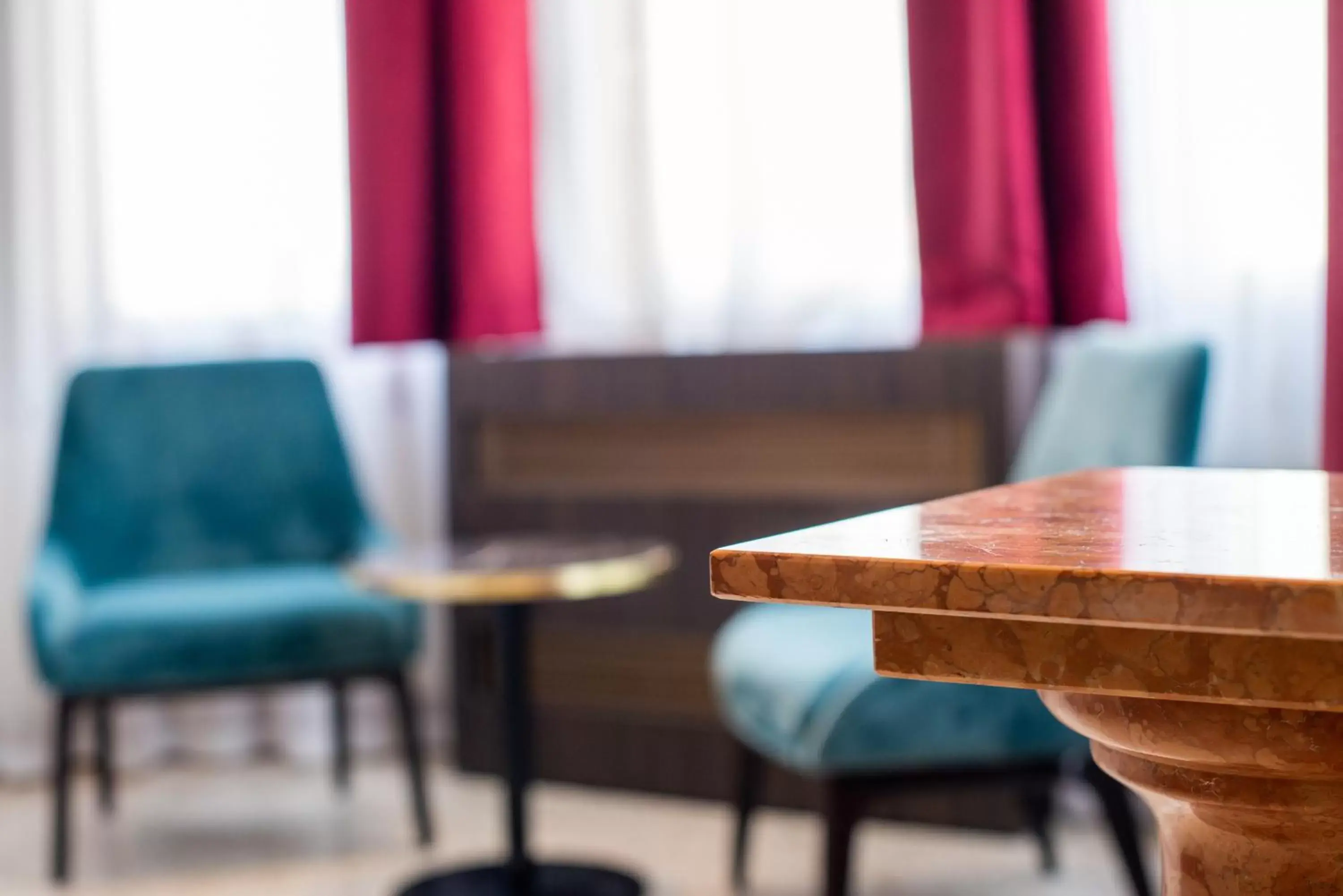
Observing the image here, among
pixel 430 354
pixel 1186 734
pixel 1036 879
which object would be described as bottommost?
pixel 1036 879

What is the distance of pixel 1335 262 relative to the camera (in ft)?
6.52

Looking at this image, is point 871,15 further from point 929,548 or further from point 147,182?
point 929,548

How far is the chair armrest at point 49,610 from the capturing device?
2287 mm

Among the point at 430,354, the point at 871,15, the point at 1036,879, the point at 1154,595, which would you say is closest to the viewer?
the point at 1154,595

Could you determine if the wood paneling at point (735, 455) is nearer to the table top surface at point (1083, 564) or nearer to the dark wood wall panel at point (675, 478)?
the dark wood wall panel at point (675, 478)

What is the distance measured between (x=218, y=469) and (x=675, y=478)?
2.94 feet

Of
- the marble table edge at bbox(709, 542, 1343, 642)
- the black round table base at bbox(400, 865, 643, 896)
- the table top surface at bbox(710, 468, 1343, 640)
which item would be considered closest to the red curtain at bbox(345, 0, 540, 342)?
the black round table base at bbox(400, 865, 643, 896)

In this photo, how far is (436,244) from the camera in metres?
2.85

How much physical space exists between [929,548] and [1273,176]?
5.81ft

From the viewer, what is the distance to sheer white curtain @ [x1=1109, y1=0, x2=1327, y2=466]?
7.23 feet

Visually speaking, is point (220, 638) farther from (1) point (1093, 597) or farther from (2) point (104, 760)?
(1) point (1093, 597)

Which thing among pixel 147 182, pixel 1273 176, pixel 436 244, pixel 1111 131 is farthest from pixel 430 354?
pixel 1273 176

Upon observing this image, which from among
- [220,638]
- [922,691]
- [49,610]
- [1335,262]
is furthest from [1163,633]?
[49,610]

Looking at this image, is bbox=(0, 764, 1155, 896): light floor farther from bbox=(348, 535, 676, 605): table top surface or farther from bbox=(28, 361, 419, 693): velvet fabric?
bbox=(348, 535, 676, 605): table top surface
